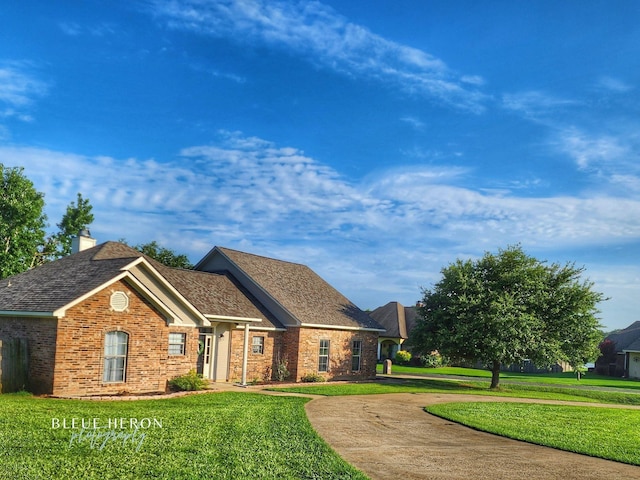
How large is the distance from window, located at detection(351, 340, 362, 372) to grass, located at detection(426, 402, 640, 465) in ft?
35.8

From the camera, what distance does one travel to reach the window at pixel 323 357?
30.3 meters

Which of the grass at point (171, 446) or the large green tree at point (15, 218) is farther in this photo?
the large green tree at point (15, 218)

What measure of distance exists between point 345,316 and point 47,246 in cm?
2900

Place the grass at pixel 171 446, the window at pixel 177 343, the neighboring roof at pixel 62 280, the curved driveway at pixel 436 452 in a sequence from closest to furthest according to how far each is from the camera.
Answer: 1. the grass at pixel 171 446
2. the curved driveway at pixel 436 452
3. the neighboring roof at pixel 62 280
4. the window at pixel 177 343

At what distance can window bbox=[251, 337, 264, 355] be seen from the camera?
90.6ft

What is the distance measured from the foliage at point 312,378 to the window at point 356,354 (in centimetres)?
352

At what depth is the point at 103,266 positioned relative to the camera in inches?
819

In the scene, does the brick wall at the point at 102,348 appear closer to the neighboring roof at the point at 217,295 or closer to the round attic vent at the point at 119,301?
the round attic vent at the point at 119,301

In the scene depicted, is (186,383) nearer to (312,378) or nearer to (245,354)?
(245,354)

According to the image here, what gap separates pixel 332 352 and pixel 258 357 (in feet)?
16.5

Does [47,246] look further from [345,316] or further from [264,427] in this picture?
[264,427]

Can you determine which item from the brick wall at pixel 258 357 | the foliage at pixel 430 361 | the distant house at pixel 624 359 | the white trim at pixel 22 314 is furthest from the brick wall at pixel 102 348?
the distant house at pixel 624 359

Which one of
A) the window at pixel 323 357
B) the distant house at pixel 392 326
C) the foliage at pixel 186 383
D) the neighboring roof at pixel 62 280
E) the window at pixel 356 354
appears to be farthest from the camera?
the distant house at pixel 392 326

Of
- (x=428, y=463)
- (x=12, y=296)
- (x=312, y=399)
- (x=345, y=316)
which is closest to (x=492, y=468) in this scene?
(x=428, y=463)
